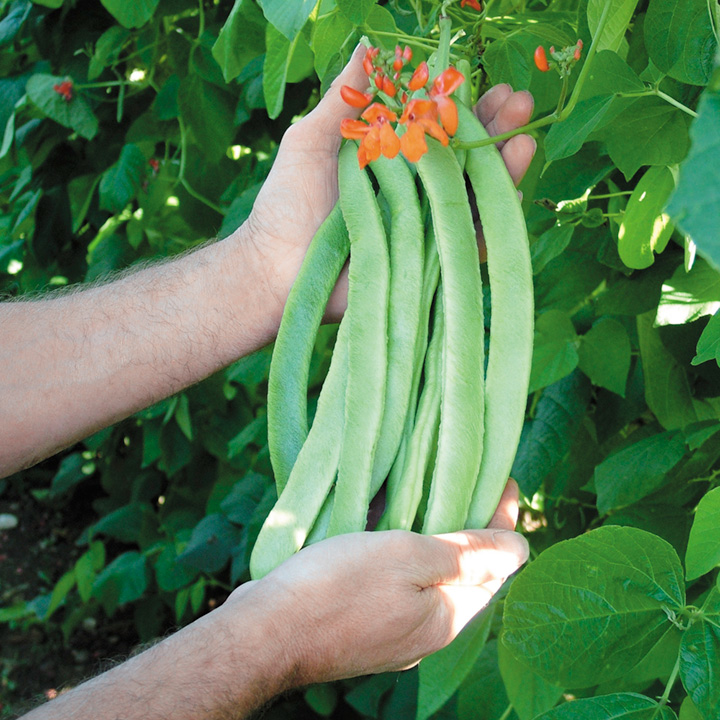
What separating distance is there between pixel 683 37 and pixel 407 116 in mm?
287

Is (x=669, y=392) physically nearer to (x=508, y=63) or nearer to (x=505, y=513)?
(x=505, y=513)

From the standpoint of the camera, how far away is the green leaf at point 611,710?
71cm

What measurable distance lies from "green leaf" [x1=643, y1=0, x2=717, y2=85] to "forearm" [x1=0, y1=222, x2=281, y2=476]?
0.59 m

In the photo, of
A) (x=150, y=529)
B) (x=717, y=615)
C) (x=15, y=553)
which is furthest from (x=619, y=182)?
(x=15, y=553)

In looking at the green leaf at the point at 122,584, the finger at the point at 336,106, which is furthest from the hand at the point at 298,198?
the green leaf at the point at 122,584

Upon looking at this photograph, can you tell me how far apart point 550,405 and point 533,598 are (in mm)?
485

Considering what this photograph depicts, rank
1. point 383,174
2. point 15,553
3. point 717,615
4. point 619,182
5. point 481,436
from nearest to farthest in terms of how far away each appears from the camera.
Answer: point 717,615, point 481,436, point 383,174, point 619,182, point 15,553

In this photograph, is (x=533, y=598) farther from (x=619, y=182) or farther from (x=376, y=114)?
(x=619, y=182)

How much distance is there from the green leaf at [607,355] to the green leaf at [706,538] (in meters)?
0.36

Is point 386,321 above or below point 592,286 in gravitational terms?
above

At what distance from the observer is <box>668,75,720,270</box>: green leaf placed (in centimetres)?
31

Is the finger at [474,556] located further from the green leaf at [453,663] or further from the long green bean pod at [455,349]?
the green leaf at [453,663]

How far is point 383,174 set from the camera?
0.95 metres

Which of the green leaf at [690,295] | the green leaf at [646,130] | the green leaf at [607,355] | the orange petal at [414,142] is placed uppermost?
the orange petal at [414,142]
